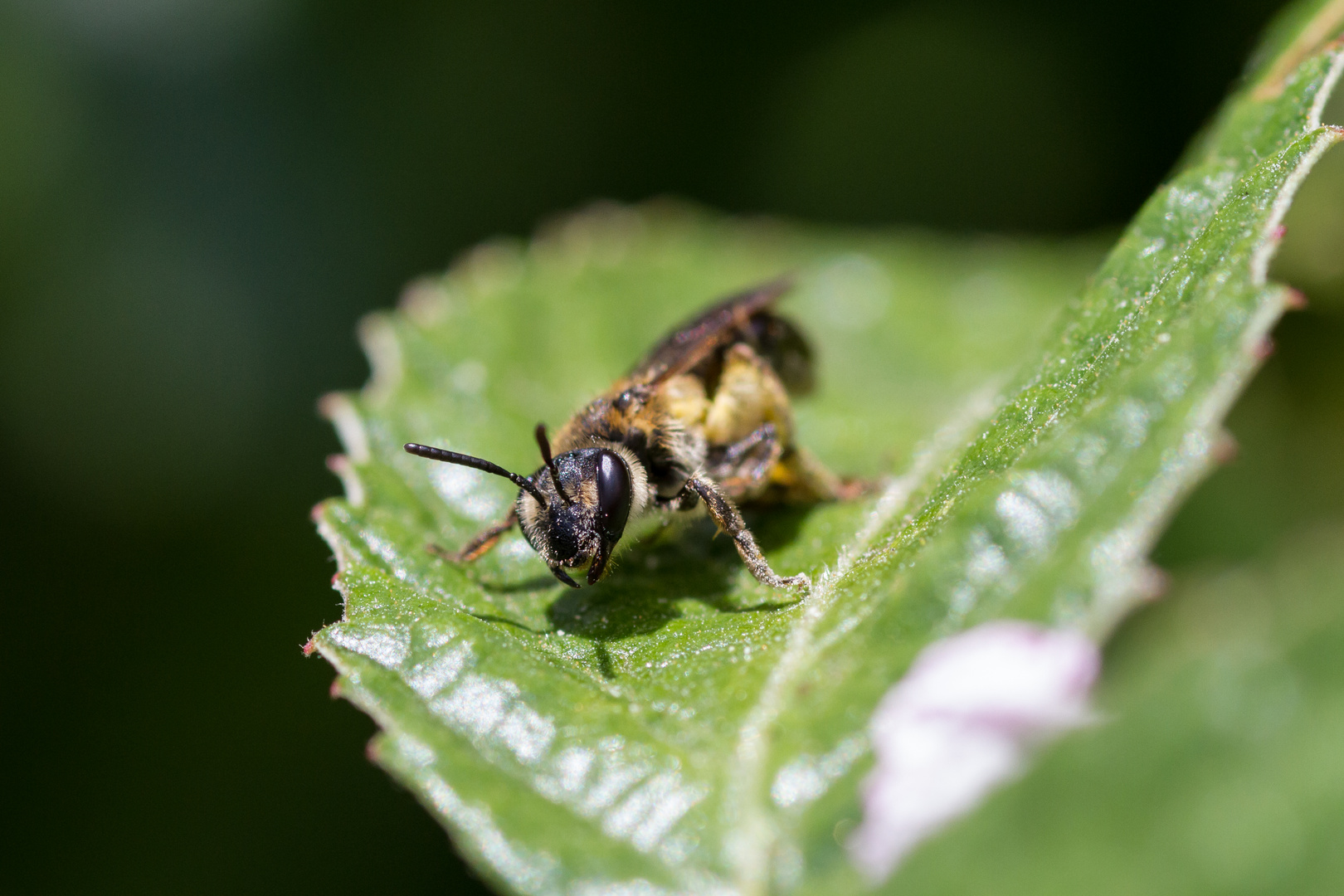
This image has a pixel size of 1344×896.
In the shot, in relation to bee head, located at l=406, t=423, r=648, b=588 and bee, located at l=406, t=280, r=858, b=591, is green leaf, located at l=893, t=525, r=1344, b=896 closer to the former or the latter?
bee, located at l=406, t=280, r=858, b=591

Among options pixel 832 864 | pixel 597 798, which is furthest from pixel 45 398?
pixel 832 864

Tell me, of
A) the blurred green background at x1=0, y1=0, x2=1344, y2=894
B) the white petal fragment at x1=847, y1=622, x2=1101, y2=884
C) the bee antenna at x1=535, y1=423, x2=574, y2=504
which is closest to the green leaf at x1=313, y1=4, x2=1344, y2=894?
the white petal fragment at x1=847, y1=622, x2=1101, y2=884

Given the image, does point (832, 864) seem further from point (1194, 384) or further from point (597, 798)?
point (1194, 384)

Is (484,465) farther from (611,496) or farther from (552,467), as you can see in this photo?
(611,496)

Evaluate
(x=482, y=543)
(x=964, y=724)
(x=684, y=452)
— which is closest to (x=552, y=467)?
(x=482, y=543)

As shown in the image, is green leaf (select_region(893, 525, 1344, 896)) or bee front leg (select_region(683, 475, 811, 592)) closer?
green leaf (select_region(893, 525, 1344, 896))

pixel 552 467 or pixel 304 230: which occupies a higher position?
pixel 304 230

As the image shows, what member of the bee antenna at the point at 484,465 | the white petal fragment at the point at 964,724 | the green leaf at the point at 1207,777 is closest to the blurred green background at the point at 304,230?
the bee antenna at the point at 484,465
